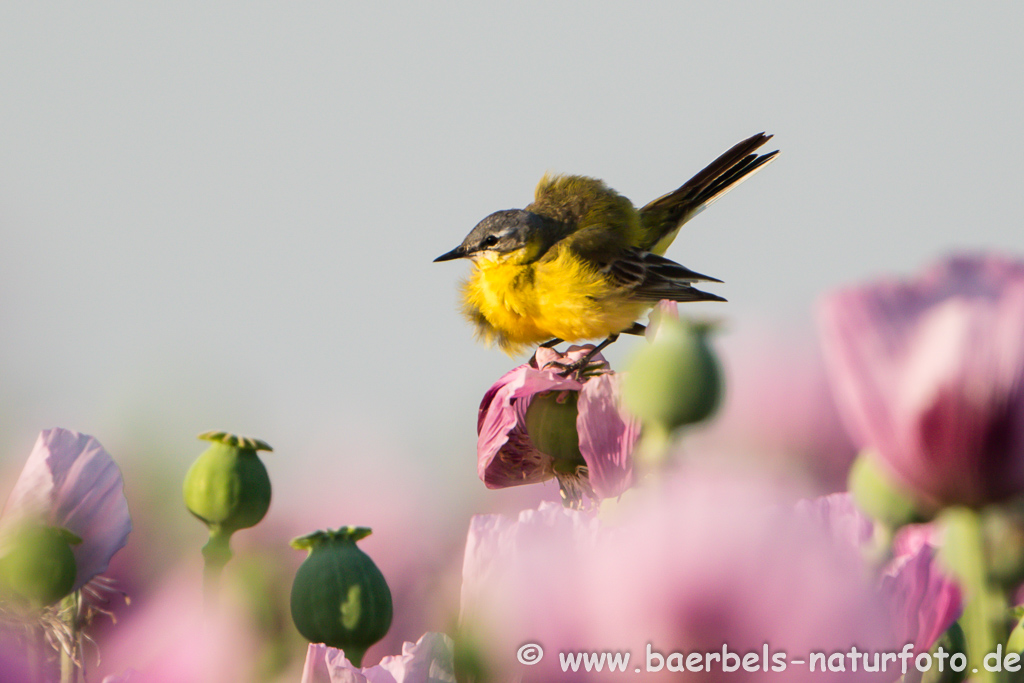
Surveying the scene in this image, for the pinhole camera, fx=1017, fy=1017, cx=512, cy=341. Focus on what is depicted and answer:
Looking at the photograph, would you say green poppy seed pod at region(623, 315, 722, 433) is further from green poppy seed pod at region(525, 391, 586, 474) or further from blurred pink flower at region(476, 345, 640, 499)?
green poppy seed pod at region(525, 391, 586, 474)

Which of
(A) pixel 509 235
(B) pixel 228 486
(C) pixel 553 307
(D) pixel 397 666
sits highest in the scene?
(A) pixel 509 235

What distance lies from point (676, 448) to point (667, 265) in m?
1.56

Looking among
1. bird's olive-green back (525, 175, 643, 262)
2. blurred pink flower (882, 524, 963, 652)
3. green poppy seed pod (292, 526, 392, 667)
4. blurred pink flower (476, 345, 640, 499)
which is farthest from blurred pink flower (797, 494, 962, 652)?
bird's olive-green back (525, 175, 643, 262)

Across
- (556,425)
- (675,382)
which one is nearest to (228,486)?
(556,425)

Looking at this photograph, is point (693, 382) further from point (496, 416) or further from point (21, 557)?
point (21, 557)

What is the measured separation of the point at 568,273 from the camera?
2082 mm

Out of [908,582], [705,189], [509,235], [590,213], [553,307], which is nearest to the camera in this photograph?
[908,582]

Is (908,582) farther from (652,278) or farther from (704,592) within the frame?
(652,278)

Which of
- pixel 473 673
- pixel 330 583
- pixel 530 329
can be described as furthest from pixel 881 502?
pixel 530 329

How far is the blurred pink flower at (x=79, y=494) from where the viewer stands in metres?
0.75

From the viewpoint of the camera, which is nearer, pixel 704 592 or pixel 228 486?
pixel 704 592

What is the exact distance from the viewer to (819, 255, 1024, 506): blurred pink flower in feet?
1.30

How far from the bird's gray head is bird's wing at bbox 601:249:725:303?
0.22 m

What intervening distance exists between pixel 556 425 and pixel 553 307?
120cm
